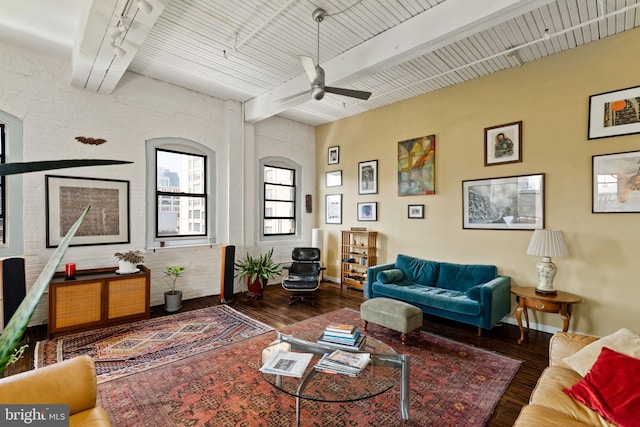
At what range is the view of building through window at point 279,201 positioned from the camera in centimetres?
668

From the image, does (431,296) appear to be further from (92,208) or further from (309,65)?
(92,208)

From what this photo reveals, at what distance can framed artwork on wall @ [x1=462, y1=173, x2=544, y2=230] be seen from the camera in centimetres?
420

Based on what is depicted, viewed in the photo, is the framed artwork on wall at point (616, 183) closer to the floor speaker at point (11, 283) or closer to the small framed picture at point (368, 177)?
the small framed picture at point (368, 177)

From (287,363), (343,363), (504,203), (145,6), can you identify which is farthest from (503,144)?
(145,6)

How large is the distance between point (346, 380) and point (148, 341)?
2.59 meters

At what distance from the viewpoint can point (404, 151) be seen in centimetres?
567

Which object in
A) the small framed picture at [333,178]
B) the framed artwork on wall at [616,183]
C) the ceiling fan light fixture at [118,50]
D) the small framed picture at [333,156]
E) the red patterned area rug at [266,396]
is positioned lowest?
the red patterned area rug at [266,396]

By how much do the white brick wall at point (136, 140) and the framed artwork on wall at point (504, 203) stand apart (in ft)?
12.0

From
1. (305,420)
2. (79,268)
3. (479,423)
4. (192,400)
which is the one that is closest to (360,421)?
(305,420)

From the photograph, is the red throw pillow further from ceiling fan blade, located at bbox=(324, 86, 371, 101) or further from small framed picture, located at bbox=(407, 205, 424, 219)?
small framed picture, located at bbox=(407, 205, 424, 219)

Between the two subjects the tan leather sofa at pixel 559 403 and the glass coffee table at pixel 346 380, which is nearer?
the tan leather sofa at pixel 559 403

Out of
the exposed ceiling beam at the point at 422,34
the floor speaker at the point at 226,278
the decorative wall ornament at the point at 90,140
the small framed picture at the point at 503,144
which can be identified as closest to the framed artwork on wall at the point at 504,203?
the small framed picture at the point at 503,144

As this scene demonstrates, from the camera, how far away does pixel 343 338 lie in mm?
2750

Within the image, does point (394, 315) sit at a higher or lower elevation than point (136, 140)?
lower
